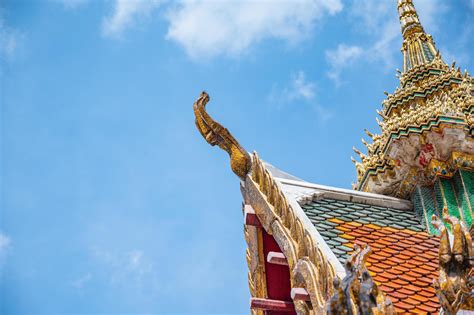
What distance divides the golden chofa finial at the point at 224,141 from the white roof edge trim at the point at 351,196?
1.68 ft

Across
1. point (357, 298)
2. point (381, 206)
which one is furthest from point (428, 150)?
point (357, 298)

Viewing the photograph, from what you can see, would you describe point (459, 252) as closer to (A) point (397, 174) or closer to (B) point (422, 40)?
(A) point (397, 174)

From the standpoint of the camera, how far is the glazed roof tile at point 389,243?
815 cm

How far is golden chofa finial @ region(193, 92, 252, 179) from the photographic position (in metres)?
9.87

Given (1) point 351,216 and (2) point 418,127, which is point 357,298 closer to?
(1) point 351,216

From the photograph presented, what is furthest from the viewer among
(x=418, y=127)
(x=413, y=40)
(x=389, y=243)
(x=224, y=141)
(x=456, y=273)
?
(x=413, y=40)

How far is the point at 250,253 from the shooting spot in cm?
1012

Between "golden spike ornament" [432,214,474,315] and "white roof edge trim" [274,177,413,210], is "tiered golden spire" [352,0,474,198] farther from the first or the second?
"golden spike ornament" [432,214,474,315]

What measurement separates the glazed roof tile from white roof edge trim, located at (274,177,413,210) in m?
0.07

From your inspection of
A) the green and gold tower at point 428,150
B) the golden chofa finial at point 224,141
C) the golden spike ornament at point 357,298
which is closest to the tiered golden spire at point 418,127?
the green and gold tower at point 428,150

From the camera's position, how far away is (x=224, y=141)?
9.98 metres

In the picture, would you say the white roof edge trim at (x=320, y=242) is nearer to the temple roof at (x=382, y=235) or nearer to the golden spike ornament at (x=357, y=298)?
the temple roof at (x=382, y=235)

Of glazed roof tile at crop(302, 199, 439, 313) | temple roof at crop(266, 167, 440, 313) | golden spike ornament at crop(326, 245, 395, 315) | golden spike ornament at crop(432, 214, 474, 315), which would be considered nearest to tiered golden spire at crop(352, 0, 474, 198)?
temple roof at crop(266, 167, 440, 313)

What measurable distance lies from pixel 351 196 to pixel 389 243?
4.22 feet
